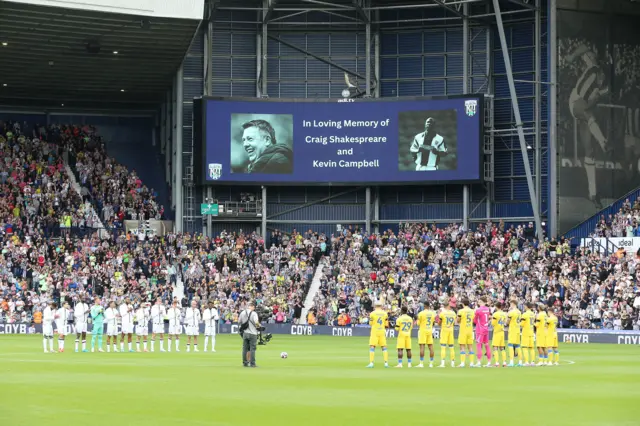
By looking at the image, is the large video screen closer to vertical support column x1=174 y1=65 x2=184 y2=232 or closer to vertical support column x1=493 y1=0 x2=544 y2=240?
vertical support column x1=174 y1=65 x2=184 y2=232

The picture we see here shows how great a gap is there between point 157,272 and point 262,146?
428 inches

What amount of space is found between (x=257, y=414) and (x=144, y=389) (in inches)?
230

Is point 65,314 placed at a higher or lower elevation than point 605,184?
lower

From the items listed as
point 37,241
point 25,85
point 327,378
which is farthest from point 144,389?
point 25,85

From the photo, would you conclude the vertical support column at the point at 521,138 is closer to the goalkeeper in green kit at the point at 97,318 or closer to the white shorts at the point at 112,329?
the white shorts at the point at 112,329

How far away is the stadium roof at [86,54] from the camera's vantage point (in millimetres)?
62156

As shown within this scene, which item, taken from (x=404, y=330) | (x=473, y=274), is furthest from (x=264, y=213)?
(x=404, y=330)

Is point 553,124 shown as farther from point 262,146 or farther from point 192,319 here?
point 192,319

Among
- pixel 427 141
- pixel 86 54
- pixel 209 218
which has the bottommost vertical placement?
pixel 209 218

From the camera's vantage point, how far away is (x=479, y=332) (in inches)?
1400

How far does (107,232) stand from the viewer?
72.4 metres

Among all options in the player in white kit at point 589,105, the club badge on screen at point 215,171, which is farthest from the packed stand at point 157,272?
the player in white kit at point 589,105

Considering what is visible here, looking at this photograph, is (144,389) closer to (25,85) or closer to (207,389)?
(207,389)

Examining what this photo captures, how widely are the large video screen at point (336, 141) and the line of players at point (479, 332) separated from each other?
35.4m
